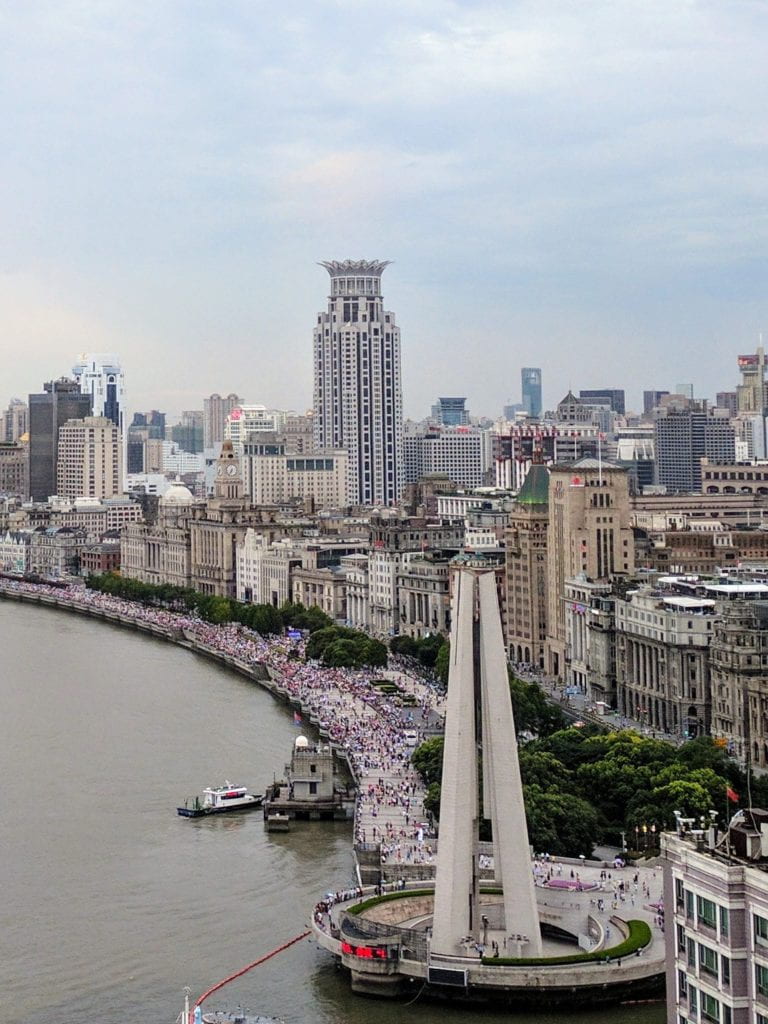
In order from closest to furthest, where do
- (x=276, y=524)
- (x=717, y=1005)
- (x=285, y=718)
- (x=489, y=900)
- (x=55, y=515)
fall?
(x=717, y=1005), (x=489, y=900), (x=285, y=718), (x=276, y=524), (x=55, y=515)

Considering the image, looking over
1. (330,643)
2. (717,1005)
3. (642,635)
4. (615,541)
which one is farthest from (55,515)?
(717,1005)

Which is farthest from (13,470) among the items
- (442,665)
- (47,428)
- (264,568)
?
(442,665)

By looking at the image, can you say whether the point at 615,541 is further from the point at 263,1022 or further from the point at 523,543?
the point at 263,1022

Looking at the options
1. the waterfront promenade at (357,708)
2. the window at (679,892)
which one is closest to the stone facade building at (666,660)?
the waterfront promenade at (357,708)

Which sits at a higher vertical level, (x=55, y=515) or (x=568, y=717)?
(x=55, y=515)

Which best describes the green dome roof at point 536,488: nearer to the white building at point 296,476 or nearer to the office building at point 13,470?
the white building at point 296,476

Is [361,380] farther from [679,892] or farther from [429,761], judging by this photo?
[679,892]

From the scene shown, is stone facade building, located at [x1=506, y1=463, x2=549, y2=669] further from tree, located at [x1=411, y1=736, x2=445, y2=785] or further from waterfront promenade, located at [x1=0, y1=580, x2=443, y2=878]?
tree, located at [x1=411, y1=736, x2=445, y2=785]
